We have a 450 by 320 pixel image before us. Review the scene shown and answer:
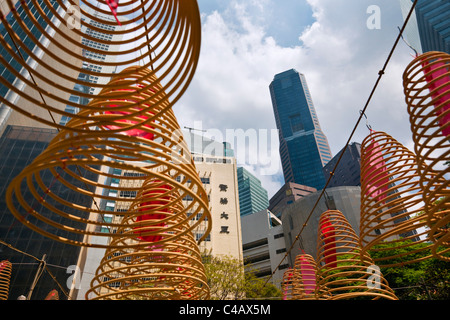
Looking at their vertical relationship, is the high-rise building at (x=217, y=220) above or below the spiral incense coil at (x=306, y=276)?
above

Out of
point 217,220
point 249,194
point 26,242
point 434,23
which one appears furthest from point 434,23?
point 249,194

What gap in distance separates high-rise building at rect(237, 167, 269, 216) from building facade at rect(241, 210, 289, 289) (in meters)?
95.8

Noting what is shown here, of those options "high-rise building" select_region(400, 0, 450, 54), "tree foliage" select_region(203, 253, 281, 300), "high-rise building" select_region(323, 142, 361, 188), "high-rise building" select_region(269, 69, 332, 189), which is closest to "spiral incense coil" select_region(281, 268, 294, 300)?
"tree foliage" select_region(203, 253, 281, 300)

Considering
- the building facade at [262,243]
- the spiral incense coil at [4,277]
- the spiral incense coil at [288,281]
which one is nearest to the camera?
the spiral incense coil at [288,281]

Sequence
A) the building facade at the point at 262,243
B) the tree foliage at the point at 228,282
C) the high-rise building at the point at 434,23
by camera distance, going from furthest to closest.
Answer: the high-rise building at the point at 434,23
the building facade at the point at 262,243
the tree foliage at the point at 228,282

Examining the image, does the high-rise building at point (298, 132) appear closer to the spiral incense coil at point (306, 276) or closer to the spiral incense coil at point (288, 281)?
the spiral incense coil at point (288, 281)

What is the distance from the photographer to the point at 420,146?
231 cm

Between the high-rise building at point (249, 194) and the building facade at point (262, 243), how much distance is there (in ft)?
314

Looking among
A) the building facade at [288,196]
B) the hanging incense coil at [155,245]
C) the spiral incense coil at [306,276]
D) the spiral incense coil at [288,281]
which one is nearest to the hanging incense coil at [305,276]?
the spiral incense coil at [306,276]

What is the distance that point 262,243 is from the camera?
49.7 meters

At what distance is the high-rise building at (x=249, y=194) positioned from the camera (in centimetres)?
15025
